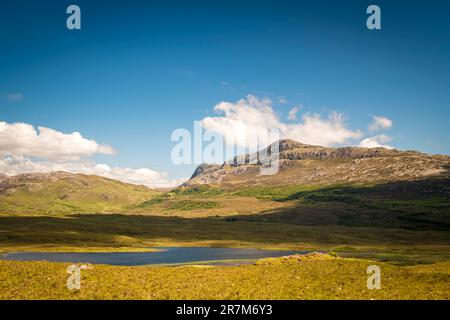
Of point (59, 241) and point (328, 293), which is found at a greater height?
point (328, 293)

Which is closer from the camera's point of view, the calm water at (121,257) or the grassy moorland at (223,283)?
the grassy moorland at (223,283)

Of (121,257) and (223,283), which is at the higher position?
(223,283)

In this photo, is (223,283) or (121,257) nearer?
(223,283)

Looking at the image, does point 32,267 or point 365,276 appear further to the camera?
point 32,267

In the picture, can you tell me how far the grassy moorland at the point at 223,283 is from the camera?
108 ft

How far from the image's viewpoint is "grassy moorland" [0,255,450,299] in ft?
108

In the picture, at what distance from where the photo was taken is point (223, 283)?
38031 mm

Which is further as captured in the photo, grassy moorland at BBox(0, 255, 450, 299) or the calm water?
the calm water

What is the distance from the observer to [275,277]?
40594 millimetres

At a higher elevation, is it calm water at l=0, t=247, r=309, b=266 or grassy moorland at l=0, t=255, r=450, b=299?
grassy moorland at l=0, t=255, r=450, b=299

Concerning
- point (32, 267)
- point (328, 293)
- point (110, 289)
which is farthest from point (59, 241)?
point (328, 293)

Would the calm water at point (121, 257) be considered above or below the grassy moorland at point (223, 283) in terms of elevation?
below
